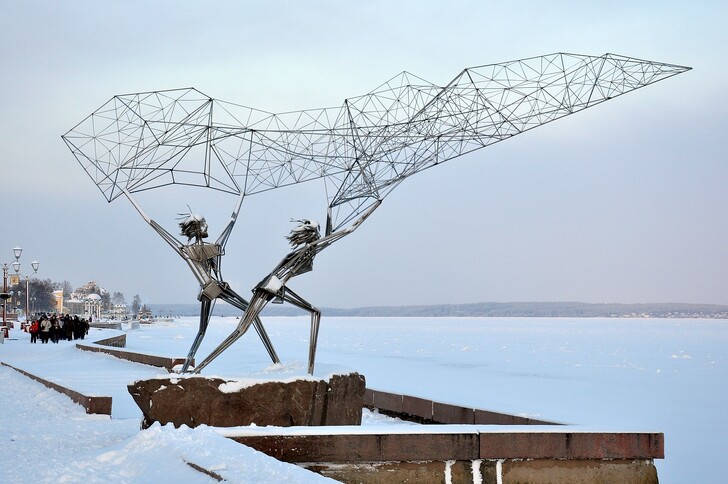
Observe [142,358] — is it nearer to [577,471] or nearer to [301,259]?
[301,259]

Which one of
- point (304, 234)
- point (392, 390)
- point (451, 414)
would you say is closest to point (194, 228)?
point (304, 234)

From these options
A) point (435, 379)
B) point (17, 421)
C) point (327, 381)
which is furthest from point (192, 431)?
point (435, 379)

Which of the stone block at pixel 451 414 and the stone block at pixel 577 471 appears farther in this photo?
the stone block at pixel 451 414

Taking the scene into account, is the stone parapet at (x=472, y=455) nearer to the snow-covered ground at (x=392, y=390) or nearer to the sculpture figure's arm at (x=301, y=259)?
the snow-covered ground at (x=392, y=390)

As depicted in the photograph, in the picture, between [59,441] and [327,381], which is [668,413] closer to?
[327,381]

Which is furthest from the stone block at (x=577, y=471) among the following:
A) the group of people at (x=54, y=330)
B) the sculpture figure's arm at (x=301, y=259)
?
the group of people at (x=54, y=330)

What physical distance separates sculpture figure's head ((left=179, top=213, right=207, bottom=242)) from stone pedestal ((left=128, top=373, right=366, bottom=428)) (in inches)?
93.8

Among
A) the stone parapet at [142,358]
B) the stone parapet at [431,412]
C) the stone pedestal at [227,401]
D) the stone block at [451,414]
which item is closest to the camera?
the stone pedestal at [227,401]

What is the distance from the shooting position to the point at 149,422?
11.1 m

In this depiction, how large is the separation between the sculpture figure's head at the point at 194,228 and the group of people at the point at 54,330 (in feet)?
97.9

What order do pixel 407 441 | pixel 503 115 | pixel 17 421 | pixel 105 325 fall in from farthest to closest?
pixel 105 325, pixel 503 115, pixel 17 421, pixel 407 441

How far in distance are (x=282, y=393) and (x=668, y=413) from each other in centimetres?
1491

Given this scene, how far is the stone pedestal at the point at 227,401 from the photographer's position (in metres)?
11.0

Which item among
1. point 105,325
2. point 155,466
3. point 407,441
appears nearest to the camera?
point 155,466
